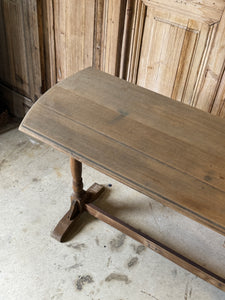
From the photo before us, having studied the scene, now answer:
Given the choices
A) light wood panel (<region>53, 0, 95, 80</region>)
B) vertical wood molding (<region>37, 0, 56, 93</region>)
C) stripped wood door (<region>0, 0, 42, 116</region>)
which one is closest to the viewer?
light wood panel (<region>53, 0, 95, 80</region>)

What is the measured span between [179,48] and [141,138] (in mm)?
744

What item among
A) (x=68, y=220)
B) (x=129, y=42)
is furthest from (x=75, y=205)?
(x=129, y=42)

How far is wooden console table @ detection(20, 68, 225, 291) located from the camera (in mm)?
1283

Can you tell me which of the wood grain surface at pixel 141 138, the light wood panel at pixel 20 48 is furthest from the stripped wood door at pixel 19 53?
the wood grain surface at pixel 141 138

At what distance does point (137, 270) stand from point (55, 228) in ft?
1.84

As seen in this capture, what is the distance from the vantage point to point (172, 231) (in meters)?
2.14

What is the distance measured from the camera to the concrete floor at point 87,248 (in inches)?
71.7

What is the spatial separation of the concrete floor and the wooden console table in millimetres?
177

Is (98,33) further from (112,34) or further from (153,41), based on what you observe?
(153,41)

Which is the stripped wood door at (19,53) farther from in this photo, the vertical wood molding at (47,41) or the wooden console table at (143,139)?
the wooden console table at (143,139)

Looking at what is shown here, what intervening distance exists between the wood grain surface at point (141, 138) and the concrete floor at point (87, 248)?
814 millimetres

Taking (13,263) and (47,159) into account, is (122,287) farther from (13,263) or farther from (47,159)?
(47,159)

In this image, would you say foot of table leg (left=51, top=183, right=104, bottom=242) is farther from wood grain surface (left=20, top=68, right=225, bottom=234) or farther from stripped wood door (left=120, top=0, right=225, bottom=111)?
stripped wood door (left=120, top=0, right=225, bottom=111)

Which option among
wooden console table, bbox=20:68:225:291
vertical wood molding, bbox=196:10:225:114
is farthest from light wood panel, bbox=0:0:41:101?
vertical wood molding, bbox=196:10:225:114
